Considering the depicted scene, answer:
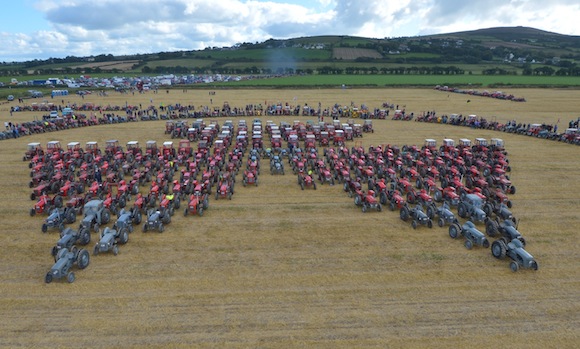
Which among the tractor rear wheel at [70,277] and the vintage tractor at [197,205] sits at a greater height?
the vintage tractor at [197,205]

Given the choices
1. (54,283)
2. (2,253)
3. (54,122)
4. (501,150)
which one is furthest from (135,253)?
(54,122)

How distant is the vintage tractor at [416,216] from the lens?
17.3m

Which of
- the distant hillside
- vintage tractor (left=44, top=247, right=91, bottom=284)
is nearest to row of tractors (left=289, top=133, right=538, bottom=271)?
vintage tractor (left=44, top=247, right=91, bottom=284)

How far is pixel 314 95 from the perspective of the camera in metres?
73.9

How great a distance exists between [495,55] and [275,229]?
653 ft

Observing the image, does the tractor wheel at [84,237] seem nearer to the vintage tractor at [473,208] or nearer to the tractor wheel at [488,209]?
the vintage tractor at [473,208]

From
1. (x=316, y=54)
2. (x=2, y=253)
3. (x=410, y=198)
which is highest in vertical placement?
(x=316, y=54)

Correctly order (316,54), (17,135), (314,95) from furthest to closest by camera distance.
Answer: (316,54), (314,95), (17,135)

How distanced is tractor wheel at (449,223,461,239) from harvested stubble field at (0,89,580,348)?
24cm

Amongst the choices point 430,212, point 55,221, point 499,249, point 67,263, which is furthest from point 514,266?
point 55,221

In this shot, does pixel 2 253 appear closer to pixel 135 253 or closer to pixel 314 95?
pixel 135 253

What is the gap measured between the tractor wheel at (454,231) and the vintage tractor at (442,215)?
2.50ft

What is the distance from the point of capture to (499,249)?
1460 centimetres

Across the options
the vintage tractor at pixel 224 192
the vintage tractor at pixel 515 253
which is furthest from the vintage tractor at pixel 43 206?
the vintage tractor at pixel 515 253
